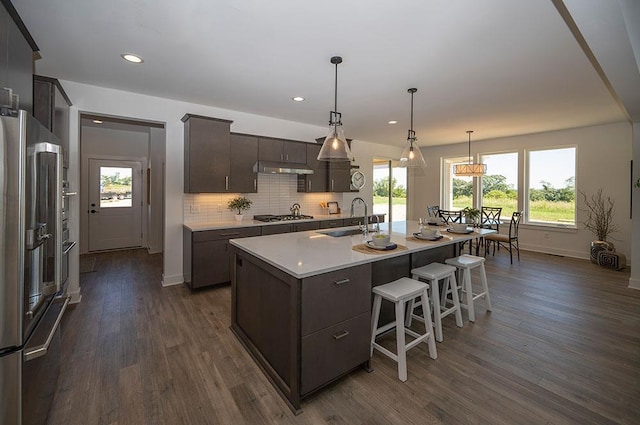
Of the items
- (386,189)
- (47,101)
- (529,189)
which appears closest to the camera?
(47,101)

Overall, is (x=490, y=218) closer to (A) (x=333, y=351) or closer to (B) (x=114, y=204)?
(A) (x=333, y=351)

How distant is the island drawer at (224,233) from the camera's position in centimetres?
370

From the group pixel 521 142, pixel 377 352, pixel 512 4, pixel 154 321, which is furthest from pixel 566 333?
pixel 521 142

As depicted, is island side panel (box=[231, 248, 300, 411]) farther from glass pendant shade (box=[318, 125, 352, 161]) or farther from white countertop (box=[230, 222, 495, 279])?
glass pendant shade (box=[318, 125, 352, 161])

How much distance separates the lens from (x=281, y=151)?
4.73 meters

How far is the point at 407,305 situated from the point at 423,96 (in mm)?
2635

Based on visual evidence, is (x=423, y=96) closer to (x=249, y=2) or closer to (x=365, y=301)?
(x=249, y=2)

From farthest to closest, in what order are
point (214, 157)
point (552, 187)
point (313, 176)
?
point (552, 187) → point (313, 176) → point (214, 157)

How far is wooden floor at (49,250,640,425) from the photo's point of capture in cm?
174

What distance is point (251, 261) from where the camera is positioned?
228cm

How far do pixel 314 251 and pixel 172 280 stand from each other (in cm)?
287

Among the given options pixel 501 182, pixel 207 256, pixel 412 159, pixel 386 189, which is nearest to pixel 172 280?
pixel 207 256

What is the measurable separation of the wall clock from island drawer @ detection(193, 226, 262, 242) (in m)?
2.90

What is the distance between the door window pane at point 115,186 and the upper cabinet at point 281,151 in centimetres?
402
